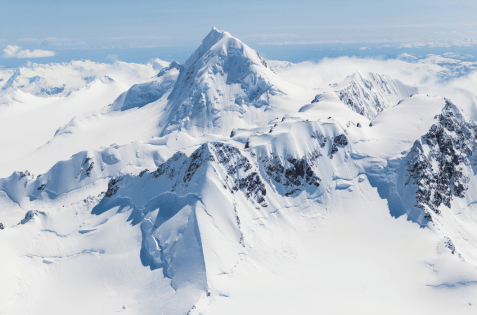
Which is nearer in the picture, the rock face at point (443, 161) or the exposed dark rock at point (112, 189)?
the rock face at point (443, 161)

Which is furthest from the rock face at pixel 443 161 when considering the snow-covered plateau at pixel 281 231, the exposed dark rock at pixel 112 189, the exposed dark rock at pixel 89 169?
the exposed dark rock at pixel 89 169

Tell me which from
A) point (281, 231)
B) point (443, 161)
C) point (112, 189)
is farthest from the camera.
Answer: point (443, 161)

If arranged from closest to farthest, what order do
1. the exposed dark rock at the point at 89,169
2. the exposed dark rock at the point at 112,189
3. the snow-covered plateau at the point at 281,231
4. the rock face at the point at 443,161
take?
the snow-covered plateau at the point at 281,231 < the rock face at the point at 443,161 < the exposed dark rock at the point at 112,189 < the exposed dark rock at the point at 89,169

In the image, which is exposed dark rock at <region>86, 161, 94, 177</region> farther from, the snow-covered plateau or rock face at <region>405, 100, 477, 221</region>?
rock face at <region>405, 100, 477, 221</region>

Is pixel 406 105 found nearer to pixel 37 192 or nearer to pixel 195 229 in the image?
pixel 195 229

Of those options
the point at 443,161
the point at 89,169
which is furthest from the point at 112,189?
the point at 443,161

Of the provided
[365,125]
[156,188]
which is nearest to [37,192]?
[156,188]

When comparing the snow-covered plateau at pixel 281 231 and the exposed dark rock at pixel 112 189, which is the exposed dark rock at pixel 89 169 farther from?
the exposed dark rock at pixel 112 189

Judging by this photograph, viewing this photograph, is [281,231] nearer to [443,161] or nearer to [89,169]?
[443,161]
